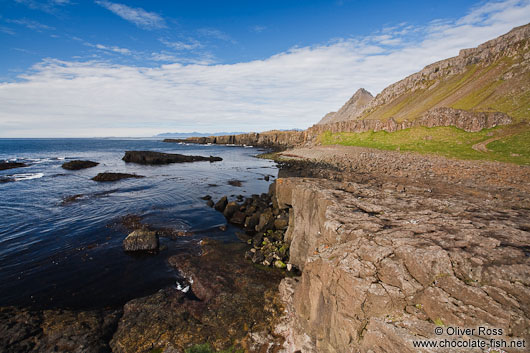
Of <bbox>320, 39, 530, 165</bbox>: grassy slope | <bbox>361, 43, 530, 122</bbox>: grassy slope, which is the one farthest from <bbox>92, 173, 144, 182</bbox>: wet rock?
<bbox>361, 43, 530, 122</bbox>: grassy slope

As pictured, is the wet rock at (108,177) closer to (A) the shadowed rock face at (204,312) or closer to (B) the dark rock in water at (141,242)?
(B) the dark rock in water at (141,242)

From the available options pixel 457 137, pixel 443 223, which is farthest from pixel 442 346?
pixel 457 137

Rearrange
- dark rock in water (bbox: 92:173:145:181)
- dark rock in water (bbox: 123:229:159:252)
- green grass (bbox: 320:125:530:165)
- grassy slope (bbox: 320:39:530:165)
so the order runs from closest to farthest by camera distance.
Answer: dark rock in water (bbox: 123:229:159:252) → green grass (bbox: 320:125:530:165) → grassy slope (bbox: 320:39:530:165) → dark rock in water (bbox: 92:173:145:181)

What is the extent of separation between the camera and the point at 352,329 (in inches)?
260

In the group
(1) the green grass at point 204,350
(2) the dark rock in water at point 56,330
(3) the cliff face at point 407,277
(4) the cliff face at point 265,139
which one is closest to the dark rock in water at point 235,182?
(2) the dark rock in water at point 56,330

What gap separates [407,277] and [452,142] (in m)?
46.8

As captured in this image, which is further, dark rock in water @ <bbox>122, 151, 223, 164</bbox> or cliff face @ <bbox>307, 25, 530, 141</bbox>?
dark rock in water @ <bbox>122, 151, 223, 164</bbox>

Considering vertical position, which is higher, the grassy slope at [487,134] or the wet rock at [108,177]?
the grassy slope at [487,134]

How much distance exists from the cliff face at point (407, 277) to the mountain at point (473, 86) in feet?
145

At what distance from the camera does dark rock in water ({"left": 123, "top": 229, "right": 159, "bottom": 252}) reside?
16.9 meters

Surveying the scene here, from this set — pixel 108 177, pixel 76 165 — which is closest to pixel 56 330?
pixel 108 177

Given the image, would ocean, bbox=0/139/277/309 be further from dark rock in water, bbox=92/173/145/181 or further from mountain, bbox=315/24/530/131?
mountain, bbox=315/24/530/131

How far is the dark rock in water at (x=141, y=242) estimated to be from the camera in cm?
1689

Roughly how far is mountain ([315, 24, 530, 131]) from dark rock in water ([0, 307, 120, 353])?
5535 centimetres
